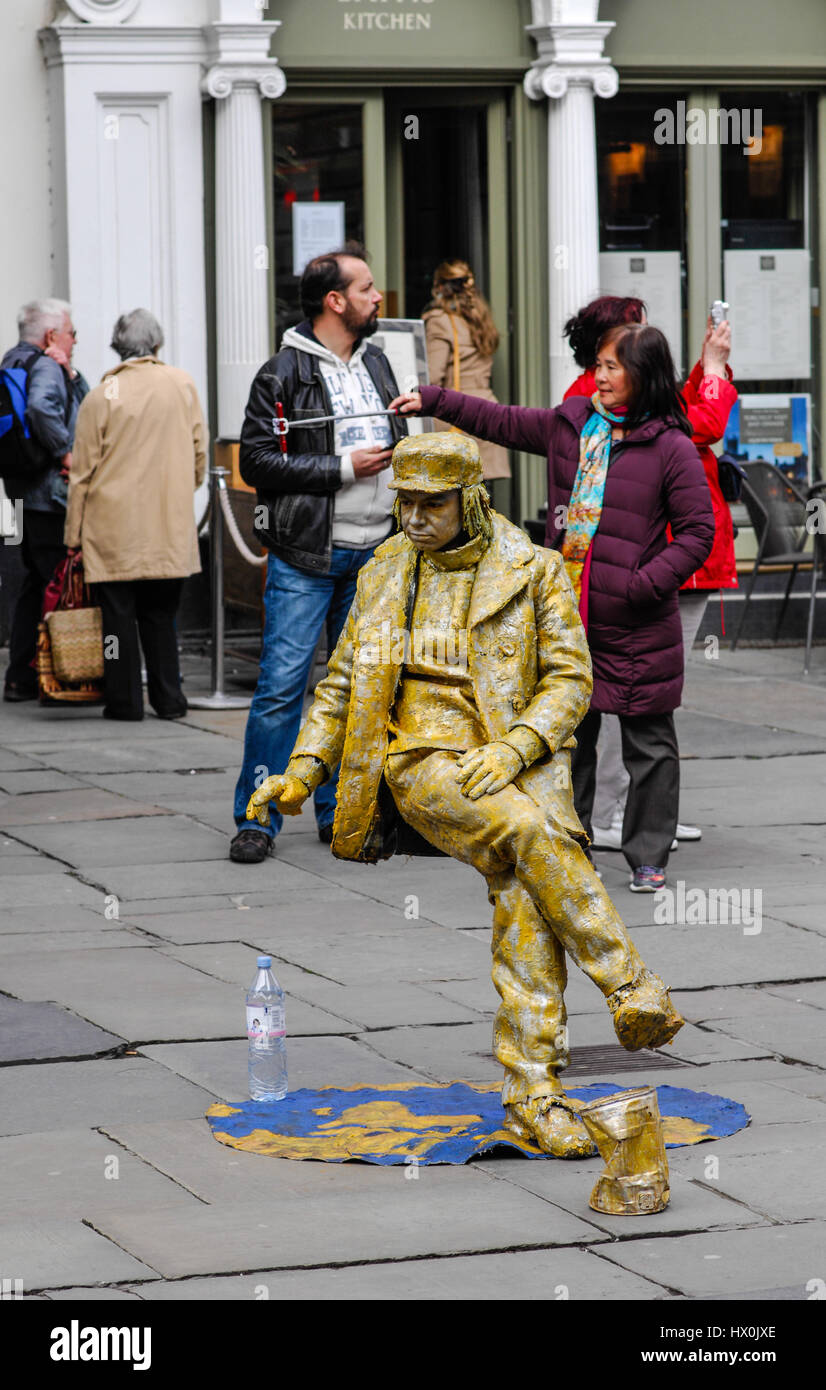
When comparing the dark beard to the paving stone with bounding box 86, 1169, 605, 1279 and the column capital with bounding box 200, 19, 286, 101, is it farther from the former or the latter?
the column capital with bounding box 200, 19, 286, 101

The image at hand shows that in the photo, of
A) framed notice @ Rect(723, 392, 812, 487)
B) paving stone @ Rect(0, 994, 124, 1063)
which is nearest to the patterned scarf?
paving stone @ Rect(0, 994, 124, 1063)

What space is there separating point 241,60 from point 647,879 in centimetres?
717

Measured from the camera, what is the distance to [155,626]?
10.9 m

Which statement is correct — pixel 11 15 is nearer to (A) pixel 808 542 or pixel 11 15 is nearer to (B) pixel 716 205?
(B) pixel 716 205

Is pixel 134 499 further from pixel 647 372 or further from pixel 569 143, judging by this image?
pixel 569 143

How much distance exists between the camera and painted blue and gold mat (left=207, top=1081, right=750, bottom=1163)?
486 cm

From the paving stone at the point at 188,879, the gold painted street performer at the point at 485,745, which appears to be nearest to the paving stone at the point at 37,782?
the paving stone at the point at 188,879

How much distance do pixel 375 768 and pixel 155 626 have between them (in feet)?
19.9

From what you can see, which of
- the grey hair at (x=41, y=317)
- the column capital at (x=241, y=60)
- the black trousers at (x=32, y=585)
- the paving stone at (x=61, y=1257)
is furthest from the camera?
the column capital at (x=241, y=60)

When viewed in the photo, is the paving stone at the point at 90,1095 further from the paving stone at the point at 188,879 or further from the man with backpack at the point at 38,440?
the man with backpack at the point at 38,440

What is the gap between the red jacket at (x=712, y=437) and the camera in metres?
7.94

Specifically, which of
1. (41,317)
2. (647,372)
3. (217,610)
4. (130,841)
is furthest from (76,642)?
(647,372)

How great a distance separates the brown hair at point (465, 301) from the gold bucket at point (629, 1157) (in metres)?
9.12
